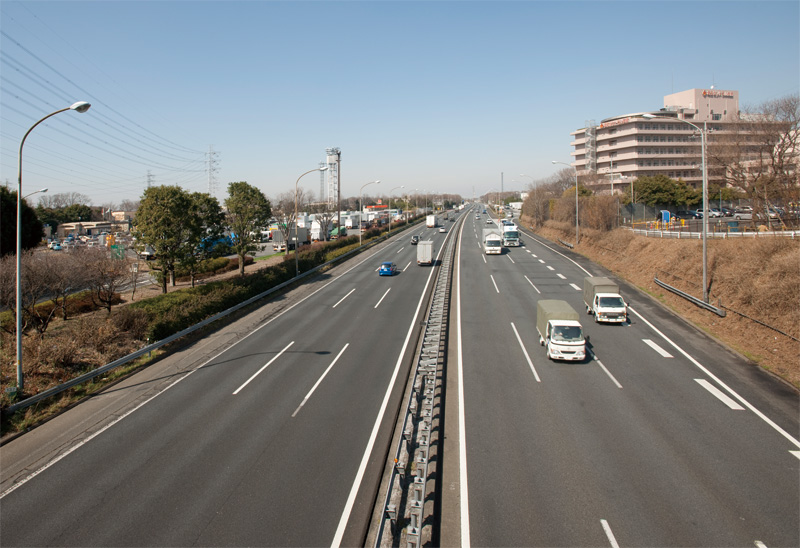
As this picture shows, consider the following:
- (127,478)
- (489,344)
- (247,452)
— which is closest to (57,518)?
(127,478)

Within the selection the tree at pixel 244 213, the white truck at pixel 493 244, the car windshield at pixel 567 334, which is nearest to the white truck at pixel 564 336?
the car windshield at pixel 567 334

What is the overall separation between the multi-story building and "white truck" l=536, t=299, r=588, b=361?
82167mm

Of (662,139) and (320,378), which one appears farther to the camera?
(662,139)

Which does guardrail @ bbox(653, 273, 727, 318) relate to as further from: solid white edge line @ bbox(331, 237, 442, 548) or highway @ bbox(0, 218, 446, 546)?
solid white edge line @ bbox(331, 237, 442, 548)

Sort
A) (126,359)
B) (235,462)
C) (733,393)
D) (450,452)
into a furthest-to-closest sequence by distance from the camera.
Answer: (126,359), (733,393), (450,452), (235,462)

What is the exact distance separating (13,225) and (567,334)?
53.6 m

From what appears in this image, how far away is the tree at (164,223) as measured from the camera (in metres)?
34.7

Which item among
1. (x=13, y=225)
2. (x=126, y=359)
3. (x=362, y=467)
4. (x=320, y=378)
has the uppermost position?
(x=13, y=225)

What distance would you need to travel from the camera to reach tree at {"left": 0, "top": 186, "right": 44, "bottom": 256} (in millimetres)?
45375

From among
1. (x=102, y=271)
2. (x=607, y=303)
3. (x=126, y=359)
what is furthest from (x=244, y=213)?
(x=607, y=303)

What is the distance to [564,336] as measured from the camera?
2191 centimetres

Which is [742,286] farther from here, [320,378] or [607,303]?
[320,378]

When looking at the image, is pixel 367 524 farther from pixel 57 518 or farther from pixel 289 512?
pixel 57 518

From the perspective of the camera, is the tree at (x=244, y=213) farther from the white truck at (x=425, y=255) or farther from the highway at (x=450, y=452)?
the highway at (x=450, y=452)
